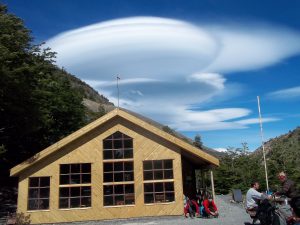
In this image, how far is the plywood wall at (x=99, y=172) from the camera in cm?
1575

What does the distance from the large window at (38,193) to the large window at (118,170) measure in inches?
97.6

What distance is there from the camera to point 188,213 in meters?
16.0

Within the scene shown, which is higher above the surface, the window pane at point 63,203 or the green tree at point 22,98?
the green tree at point 22,98

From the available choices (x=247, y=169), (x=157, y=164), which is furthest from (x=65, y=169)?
(x=247, y=169)

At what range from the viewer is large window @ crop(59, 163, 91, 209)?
Result: 15.9 m

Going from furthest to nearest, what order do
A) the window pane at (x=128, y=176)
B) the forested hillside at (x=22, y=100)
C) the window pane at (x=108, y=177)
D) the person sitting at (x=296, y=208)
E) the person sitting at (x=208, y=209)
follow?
the forested hillside at (x=22, y=100)
the window pane at (x=128, y=176)
the window pane at (x=108, y=177)
the person sitting at (x=208, y=209)
the person sitting at (x=296, y=208)

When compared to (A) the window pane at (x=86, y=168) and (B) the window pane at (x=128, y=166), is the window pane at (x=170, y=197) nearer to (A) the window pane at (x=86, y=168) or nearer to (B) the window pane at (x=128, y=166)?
(B) the window pane at (x=128, y=166)

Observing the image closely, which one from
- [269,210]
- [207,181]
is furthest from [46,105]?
[269,210]

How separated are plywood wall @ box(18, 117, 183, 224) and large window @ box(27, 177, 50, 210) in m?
0.17

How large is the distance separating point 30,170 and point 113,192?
3706 mm

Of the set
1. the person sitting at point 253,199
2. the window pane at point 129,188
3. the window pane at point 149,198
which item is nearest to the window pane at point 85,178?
the window pane at point 129,188

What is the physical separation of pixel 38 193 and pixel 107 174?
3.04 meters

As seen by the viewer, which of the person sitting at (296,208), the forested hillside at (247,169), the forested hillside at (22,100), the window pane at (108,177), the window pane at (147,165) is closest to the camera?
the person sitting at (296,208)

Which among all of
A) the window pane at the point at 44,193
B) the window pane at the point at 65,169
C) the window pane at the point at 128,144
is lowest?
the window pane at the point at 44,193
